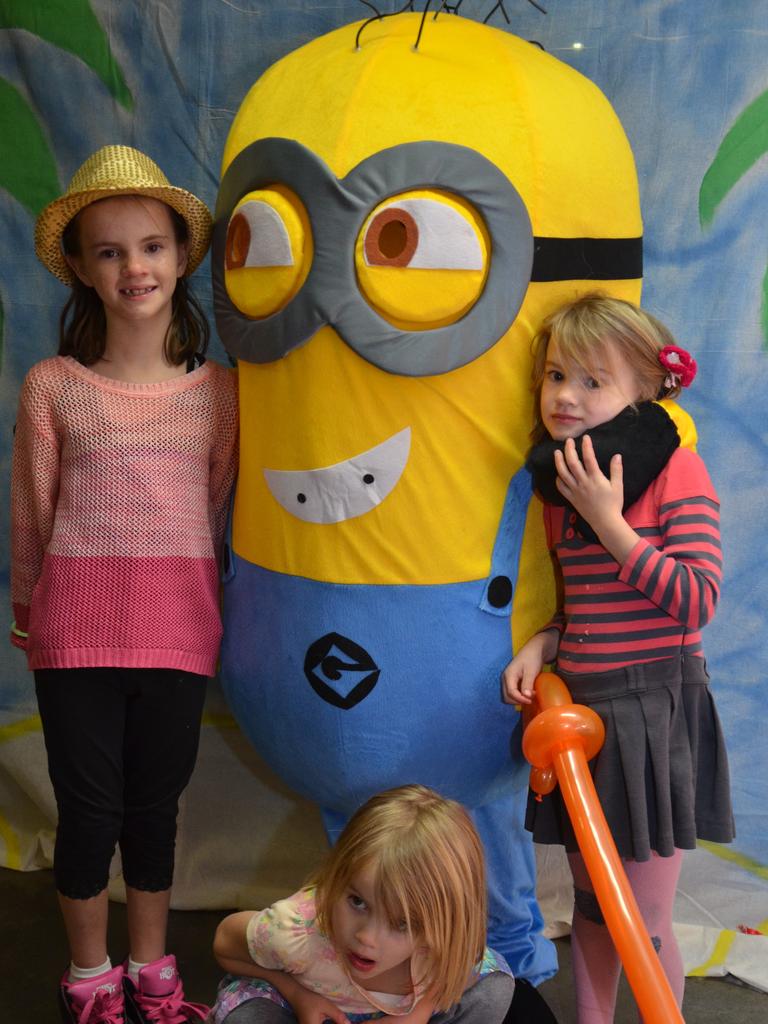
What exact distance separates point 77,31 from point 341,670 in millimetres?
1154

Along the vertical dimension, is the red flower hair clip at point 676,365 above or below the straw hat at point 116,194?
below

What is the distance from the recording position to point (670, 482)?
1442 mm

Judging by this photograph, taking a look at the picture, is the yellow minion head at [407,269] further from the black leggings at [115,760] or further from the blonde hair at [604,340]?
the black leggings at [115,760]

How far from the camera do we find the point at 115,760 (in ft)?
5.41

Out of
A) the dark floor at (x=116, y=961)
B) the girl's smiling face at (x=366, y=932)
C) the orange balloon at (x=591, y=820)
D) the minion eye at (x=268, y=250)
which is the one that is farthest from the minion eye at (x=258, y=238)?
the dark floor at (x=116, y=961)

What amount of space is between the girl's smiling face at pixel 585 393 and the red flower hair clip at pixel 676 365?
1.6 inches

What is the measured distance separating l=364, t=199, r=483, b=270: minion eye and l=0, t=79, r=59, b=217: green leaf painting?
866 mm

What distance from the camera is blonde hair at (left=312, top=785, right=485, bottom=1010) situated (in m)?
1.30

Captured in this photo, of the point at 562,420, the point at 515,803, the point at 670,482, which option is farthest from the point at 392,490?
the point at 515,803

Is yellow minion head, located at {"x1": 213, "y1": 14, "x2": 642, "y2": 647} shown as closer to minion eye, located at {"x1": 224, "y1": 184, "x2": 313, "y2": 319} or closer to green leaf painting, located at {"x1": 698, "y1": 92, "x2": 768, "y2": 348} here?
minion eye, located at {"x1": 224, "y1": 184, "x2": 313, "y2": 319}

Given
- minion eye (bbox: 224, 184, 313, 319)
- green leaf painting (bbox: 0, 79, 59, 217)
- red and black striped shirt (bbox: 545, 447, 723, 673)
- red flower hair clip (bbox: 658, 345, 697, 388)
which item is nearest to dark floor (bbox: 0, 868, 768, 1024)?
red and black striped shirt (bbox: 545, 447, 723, 673)

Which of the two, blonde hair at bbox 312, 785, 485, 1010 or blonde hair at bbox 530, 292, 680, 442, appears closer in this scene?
blonde hair at bbox 312, 785, 485, 1010

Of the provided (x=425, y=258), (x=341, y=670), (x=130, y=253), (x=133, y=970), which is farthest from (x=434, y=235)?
(x=133, y=970)

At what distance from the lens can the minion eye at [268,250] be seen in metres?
1.47
